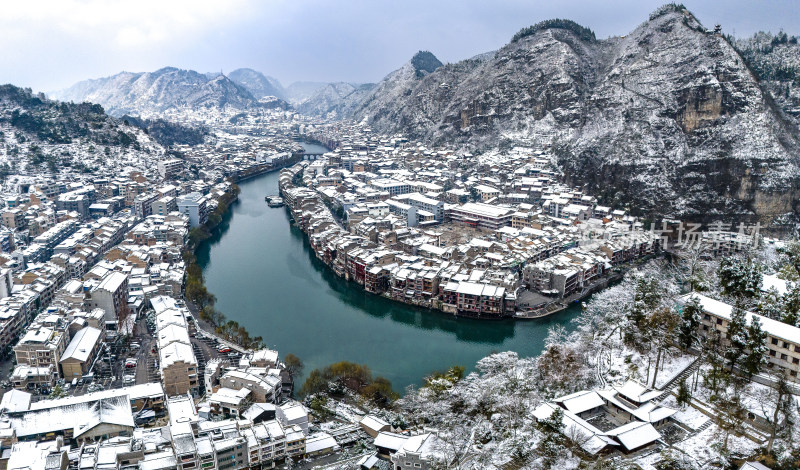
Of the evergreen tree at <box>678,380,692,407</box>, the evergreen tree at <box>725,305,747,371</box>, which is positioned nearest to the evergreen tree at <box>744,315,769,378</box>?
the evergreen tree at <box>725,305,747,371</box>

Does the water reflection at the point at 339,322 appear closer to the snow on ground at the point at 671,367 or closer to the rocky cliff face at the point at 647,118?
the snow on ground at the point at 671,367

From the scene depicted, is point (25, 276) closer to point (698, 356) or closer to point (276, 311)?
point (276, 311)

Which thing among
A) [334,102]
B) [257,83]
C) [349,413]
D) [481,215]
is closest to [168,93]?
[334,102]

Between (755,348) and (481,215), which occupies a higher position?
(481,215)

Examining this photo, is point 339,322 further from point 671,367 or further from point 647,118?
point 647,118

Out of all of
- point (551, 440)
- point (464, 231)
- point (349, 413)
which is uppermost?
point (464, 231)

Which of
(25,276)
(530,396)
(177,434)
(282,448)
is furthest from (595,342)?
(25,276)

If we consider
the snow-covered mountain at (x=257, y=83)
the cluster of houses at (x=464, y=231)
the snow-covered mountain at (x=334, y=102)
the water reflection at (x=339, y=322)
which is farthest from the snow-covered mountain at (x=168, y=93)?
the water reflection at (x=339, y=322)
